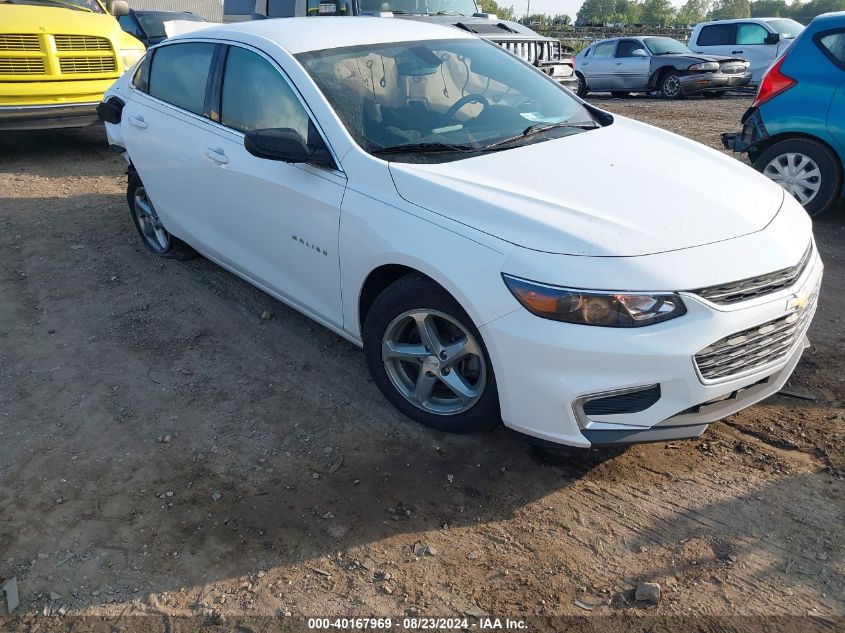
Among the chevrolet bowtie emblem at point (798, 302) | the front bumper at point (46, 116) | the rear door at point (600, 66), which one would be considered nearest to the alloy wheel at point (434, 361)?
the chevrolet bowtie emblem at point (798, 302)

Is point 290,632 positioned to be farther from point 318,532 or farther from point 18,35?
point 18,35

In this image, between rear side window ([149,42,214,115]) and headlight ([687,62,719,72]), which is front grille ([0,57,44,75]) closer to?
rear side window ([149,42,214,115])

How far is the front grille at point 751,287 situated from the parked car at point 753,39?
50.0 feet

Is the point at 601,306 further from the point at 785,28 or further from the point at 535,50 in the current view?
the point at 785,28

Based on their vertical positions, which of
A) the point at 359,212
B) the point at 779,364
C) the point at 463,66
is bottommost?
the point at 779,364

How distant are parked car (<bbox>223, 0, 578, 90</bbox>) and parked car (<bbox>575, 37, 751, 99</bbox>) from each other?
536cm

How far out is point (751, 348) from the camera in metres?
2.77

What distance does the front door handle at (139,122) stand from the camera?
15.9 ft

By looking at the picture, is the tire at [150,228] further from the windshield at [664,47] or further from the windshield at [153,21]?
the windshield at [664,47]

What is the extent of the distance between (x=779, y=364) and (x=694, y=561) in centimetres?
91

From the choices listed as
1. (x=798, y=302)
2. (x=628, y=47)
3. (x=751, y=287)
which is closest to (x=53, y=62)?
(x=751, y=287)

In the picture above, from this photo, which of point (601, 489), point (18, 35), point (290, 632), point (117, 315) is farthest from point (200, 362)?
point (18, 35)

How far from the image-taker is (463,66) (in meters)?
4.03

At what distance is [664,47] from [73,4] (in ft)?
42.0
